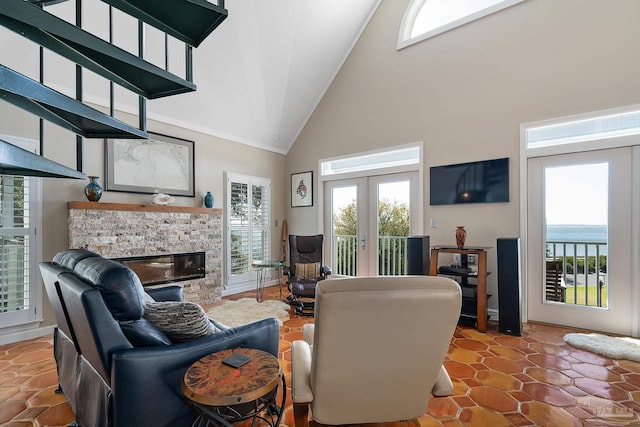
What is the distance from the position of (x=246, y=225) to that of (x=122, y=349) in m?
4.28

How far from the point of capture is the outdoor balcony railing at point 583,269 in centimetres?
341

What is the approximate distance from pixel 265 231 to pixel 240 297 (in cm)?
142

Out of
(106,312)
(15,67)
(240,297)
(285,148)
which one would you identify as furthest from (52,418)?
(285,148)

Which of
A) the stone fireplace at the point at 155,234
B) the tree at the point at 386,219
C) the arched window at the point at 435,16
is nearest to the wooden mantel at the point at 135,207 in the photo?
the stone fireplace at the point at 155,234

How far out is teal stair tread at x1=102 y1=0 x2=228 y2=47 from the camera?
145cm

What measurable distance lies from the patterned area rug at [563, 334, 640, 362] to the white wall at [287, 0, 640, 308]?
0.95 metres

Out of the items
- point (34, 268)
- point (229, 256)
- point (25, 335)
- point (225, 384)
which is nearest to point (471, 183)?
point (225, 384)

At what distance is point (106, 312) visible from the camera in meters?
1.43

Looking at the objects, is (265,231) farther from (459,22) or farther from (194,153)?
(459,22)

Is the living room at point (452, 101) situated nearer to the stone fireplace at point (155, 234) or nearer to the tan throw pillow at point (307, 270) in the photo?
the stone fireplace at point (155, 234)

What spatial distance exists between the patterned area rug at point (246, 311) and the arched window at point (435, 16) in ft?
14.5

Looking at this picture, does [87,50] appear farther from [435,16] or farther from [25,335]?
[435,16]

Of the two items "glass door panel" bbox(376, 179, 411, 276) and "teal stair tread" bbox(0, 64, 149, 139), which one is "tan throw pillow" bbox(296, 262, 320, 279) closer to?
"glass door panel" bbox(376, 179, 411, 276)

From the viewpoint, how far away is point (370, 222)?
17.1 feet
